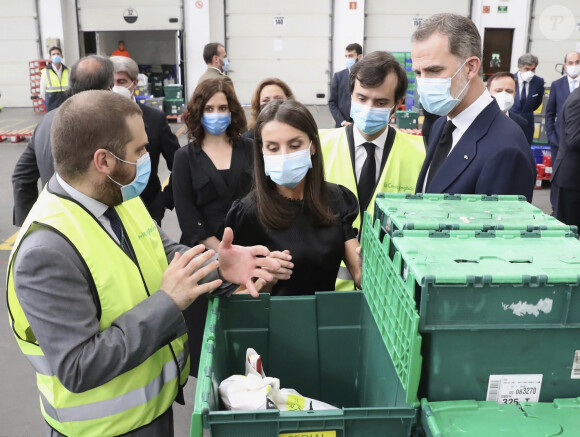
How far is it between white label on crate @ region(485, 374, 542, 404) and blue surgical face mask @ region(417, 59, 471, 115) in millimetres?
1294

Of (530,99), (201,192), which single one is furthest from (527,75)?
(201,192)

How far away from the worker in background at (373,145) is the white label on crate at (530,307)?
1.49m

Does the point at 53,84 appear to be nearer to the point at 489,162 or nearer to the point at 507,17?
the point at 489,162

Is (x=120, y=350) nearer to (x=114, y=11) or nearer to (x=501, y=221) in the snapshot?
(x=501, y=221)

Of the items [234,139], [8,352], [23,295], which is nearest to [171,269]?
[23,295]

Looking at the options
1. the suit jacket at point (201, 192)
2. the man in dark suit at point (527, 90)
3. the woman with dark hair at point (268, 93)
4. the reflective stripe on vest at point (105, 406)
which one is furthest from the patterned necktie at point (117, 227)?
the man in dark suit at point (527, 90)

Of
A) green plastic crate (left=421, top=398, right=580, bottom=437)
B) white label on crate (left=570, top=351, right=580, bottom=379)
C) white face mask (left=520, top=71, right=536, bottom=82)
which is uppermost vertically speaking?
white face mask (left=520, top=71, right=536, bottom=82)

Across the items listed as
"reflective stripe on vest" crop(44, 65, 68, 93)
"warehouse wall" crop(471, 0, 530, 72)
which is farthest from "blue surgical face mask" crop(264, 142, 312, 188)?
"warehouse wall" crop(471, 0, 530, 72)

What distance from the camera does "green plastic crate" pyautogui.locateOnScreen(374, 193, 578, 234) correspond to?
4.79ft

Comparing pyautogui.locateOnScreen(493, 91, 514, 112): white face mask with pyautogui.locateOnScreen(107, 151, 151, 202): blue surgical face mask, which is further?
pyautogui.locateOnScreen(493, 91, 514, 112): white face mask

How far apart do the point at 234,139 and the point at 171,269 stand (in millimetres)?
2119

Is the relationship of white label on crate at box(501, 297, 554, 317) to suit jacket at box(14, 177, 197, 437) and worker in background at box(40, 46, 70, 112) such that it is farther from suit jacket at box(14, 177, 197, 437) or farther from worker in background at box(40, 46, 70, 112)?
worker in background at box(40, 46, 70, 112)

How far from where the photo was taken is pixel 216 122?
3.48 m

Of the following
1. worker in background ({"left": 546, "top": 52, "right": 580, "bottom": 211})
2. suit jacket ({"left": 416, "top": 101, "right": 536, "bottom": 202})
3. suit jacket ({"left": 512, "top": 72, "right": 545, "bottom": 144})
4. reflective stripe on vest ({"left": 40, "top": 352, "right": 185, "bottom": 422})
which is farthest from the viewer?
suit jacket ({"left": 512, "top": 72, "right": 545, "bottom": 144})
